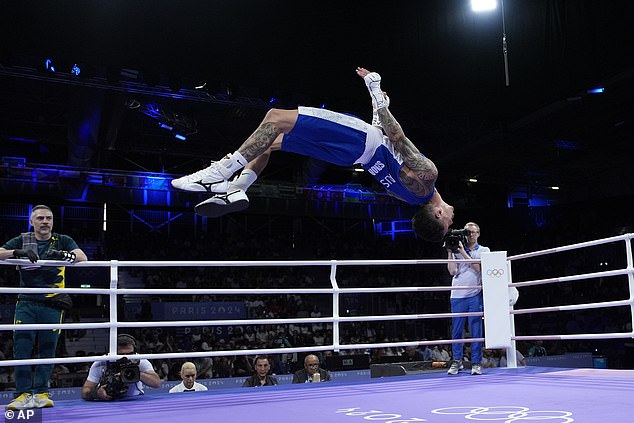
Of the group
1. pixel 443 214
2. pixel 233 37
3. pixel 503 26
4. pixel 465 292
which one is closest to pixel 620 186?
pixel 503 26

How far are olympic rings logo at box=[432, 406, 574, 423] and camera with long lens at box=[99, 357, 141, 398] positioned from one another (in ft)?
5.76

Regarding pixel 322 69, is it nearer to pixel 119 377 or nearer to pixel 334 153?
pixel 334 153

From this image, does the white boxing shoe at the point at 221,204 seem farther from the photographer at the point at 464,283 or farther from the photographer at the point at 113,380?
the photographer at the point at 464,283

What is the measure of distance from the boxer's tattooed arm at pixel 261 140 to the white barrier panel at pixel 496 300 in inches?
83.0

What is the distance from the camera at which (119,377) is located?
3.45 meters

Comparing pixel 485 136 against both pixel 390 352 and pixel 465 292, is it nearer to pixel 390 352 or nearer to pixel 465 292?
pixel 390 352

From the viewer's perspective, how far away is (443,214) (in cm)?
355

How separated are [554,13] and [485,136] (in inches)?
207

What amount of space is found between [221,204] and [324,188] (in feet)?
39.1

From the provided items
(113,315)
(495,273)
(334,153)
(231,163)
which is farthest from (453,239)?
(113,315)

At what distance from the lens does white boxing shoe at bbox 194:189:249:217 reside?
3043 millimetres

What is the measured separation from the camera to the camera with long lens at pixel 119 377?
135 inches

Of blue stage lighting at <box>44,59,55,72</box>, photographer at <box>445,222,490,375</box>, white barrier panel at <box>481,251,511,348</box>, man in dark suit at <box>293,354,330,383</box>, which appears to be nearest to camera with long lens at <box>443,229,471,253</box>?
photographer at <box>445,222,490,375</box>

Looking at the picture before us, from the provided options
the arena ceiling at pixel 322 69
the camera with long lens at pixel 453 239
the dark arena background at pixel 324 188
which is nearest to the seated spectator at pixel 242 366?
the dark arena background at pixel 324 188
